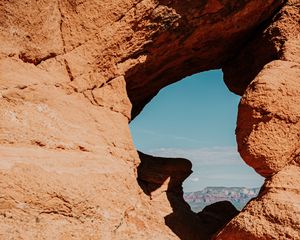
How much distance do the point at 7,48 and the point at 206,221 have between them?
6060mm

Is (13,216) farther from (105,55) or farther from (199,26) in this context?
(199,26)

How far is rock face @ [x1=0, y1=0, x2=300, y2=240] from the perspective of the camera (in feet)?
18.3

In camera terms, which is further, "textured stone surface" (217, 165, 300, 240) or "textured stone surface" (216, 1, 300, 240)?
"textured stone surface" (216, 1, 300, 240)

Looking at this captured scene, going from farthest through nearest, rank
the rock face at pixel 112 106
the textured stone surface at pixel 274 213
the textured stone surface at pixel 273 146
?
the textured stone surface at pixel 273 146 < the textured stone surface at pixel 274 213 < the rock face at pixel 112 106

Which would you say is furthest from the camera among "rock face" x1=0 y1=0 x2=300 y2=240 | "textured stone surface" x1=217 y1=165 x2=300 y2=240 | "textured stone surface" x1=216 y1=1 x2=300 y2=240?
"textured stone surface" x1=216 y1=1 x2=300 y2=240

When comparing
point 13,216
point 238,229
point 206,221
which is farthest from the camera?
point 206,221

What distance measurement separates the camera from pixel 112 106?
8.24 metres

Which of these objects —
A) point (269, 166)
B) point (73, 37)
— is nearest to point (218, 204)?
point (269, 166)

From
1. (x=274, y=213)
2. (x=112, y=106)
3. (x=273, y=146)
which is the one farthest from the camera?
(x=112, y=106)

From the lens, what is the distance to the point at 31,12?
7.20 meters

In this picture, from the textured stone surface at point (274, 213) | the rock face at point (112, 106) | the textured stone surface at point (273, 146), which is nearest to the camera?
the rock face at point (112, 106)

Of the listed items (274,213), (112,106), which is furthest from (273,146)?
(112,106)

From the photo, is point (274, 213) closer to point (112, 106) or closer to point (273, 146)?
point (273, 146)

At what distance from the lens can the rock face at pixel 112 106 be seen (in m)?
5.57
